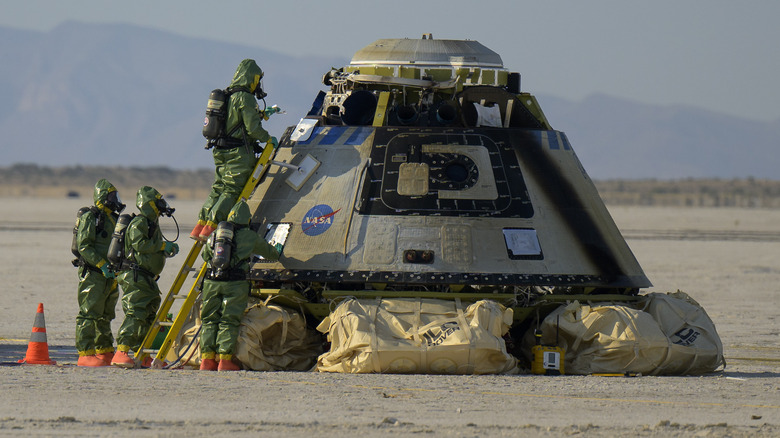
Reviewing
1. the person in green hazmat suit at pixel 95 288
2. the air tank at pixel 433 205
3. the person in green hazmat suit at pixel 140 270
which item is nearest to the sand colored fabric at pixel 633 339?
the air tank at pixel 433 205

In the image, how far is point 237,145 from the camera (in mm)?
12672

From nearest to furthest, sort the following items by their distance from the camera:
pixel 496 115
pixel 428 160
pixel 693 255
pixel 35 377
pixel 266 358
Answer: pixel 35 377, pixel 266 358, pixel 428 160, pixel 496 115, pixel 693 255

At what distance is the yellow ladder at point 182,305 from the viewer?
1212cm

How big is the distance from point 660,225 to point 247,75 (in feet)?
158

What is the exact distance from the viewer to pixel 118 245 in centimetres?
1257

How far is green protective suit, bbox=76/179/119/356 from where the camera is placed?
12883 millimetres

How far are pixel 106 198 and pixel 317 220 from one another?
2373 millimetres

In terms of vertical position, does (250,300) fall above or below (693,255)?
above

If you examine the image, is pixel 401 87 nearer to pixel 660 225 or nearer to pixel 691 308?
pixel 691 308

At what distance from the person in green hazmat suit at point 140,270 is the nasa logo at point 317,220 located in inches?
52.7

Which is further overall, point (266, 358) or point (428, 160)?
point (428, 160)

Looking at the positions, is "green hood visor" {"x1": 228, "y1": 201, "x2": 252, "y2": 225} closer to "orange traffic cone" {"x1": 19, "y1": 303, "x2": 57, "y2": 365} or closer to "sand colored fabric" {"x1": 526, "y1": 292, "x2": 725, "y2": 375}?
"orange traffic cone" {"x1": 19, "y1": 303, "x2": 57, "y2": 365}


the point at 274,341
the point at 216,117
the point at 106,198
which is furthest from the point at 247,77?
the point at 274,341

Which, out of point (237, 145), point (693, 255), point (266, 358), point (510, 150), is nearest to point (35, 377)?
point (266, 358)
